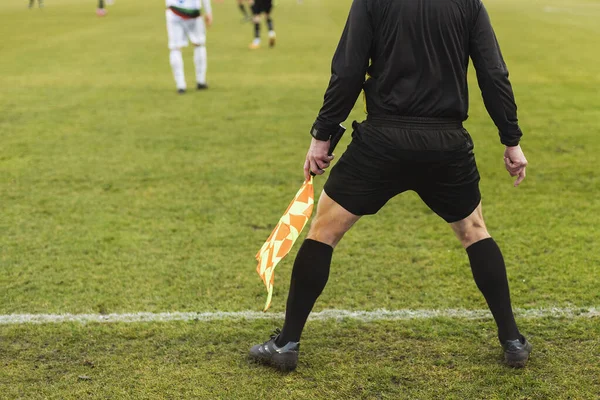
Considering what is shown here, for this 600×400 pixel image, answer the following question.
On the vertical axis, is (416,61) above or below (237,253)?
above

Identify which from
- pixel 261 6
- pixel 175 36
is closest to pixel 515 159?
pixel 175 36

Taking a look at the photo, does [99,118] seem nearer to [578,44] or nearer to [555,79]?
[555,79]

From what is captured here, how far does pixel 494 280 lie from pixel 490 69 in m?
0.95

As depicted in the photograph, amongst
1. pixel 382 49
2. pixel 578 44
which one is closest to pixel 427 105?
pixel 382 49

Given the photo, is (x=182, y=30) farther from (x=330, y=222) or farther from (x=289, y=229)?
(x=330, y=222)

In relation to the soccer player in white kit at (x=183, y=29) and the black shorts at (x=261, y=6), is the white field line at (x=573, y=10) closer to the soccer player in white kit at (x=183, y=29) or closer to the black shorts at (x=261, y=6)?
the black shorts at (x=261, y=6)

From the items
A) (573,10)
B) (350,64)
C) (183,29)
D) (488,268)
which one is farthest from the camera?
(573,10)

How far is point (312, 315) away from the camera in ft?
12.8

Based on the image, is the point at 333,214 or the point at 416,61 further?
the point at 333,214

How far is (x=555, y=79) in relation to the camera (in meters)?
11.7

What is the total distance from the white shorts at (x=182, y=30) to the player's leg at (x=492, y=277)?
27.3 feet

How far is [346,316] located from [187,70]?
33.9 ft

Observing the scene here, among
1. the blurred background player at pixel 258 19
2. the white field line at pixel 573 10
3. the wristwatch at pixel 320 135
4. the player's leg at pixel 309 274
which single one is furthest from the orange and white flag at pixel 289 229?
the white field line at pixel 573 10

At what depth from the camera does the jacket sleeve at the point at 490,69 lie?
297 centimetres
